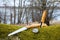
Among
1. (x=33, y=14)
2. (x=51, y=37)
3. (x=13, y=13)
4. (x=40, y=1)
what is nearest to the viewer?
(x=51, y=37)

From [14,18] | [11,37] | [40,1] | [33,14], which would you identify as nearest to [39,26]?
[11,37]

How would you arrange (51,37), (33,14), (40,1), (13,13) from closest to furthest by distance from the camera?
(51,37) < (40,1) < (33,14) < (13,13)

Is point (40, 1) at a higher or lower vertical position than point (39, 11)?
higher

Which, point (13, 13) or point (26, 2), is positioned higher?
point (26, 2)

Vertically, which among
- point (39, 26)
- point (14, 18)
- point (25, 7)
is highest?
point (39, 26)

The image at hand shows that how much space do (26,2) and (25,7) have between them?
11 centimetres

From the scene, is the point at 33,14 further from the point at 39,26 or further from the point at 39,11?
the point at 39,26

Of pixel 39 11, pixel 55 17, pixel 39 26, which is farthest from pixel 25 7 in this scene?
pixel 39 26

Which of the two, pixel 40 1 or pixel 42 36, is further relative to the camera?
pixel 40 1

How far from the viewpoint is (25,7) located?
3.57 m

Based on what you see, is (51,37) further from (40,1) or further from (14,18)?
(14,18)

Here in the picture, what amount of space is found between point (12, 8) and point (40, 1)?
2.87 ft

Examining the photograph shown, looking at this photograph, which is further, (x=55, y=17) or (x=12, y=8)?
(x=12, y=8)

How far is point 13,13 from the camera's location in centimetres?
381
